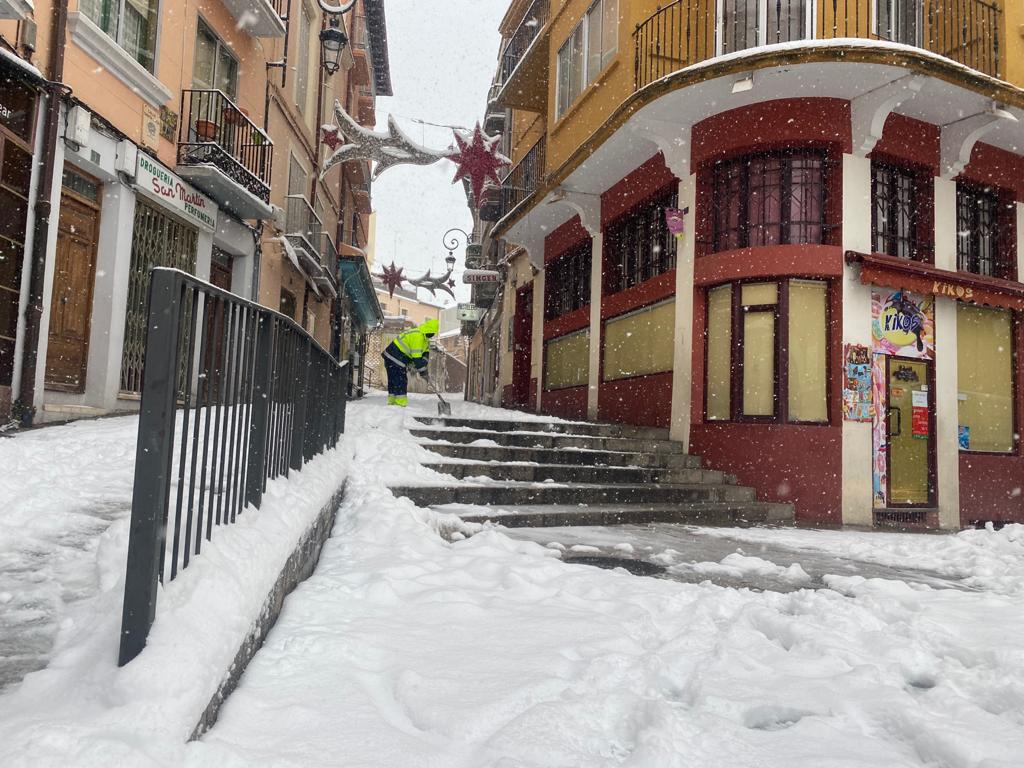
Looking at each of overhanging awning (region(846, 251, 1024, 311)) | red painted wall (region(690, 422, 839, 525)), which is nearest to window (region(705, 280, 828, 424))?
red painted wall (region(690, 422, 839, 525))

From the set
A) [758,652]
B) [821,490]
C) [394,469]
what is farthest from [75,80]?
[821,490]

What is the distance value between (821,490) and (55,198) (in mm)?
9688

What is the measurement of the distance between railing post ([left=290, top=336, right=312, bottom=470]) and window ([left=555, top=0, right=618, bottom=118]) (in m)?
8.41

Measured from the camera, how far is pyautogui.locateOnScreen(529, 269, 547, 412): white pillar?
50.1ft

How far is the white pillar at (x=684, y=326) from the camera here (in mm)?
9422

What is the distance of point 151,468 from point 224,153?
425 inches

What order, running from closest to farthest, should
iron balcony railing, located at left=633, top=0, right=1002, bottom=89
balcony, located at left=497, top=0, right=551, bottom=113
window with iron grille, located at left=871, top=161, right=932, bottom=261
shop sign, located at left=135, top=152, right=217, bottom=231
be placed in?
window with iron grille, located at left=871, top=161, right=932, bottom=261
iron balcony railing, located at left=633, top=0, right=1002, bottom=89
shop sign, located at left=135, top=152, right=217, bottom=231
balcony, located at left=497, top=0, right=551, bottom=113

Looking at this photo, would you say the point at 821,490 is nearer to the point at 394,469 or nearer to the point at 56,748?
the point at 394,469

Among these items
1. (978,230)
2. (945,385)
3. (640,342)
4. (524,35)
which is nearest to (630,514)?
(640,342)

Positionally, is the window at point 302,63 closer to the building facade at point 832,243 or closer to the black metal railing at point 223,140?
the black metal railing at point 223,140

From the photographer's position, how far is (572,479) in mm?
7910

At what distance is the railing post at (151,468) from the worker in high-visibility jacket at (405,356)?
10635 millimetres

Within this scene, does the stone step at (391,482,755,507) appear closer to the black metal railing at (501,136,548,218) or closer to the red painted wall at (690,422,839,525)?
the red painted wall at (690,422,839,525)

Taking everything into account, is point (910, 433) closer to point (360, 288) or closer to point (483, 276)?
point (483, 276)
